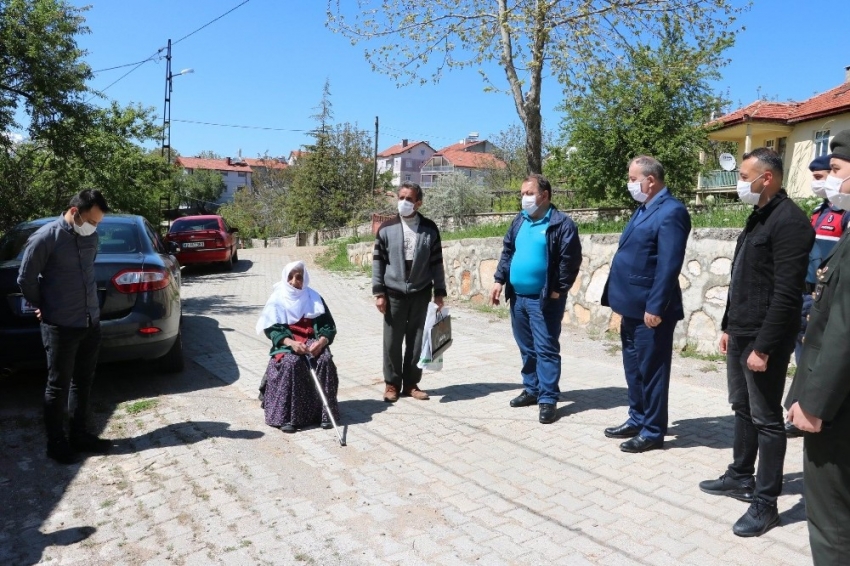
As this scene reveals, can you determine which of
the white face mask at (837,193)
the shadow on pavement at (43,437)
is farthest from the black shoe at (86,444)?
the white face mask at (837,193)

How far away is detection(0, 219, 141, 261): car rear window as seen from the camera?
616 centimetres

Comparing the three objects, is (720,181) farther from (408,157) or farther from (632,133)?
(408,157)

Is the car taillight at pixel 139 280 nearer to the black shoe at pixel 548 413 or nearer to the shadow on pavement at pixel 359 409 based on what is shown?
the shadow on pavement at pixel 359 409

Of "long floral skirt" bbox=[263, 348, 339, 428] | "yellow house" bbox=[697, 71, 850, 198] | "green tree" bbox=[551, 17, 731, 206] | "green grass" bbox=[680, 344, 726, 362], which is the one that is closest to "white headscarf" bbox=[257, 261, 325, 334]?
"long floral skirt" bbox=[263, 348, 339, 428]

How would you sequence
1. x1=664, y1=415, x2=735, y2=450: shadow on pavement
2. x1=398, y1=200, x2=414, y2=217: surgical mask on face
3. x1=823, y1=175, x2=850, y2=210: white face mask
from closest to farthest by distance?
1. x1=823, y1=175, x2=850, y2=210: white face mask
2. x1=664, y1=415, x2=735, y2=450: shadow on pavement
3. x1=398, y1=200, x2=414, y2=217: surgical mask on face

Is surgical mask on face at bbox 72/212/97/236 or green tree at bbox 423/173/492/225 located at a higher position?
green tree at bbox 423/173/492/225

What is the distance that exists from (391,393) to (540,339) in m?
1.43

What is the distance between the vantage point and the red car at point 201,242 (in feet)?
54.9

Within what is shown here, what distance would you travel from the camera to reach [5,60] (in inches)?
395

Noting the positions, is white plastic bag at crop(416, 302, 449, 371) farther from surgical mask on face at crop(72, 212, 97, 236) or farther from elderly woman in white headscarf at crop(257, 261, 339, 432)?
surgical mask on face at crop(72, 212, 97, 236)

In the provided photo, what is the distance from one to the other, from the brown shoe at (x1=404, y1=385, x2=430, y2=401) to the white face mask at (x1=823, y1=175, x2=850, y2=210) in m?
3.87

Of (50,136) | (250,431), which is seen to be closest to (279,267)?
(50,136)

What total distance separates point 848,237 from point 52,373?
14.8ft

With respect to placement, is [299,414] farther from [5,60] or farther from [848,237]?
[5,60]
